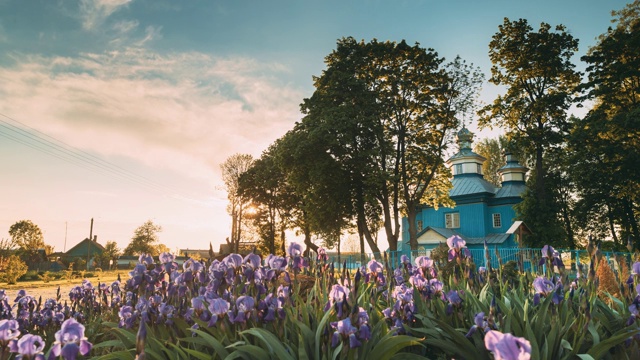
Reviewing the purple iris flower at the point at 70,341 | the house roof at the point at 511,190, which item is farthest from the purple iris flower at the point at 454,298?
the house roof at the point at 511,190

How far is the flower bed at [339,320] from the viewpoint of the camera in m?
2.94

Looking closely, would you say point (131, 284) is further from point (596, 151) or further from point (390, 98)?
point (596, 151)

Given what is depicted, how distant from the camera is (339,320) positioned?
3098mm

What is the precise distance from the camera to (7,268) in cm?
2544

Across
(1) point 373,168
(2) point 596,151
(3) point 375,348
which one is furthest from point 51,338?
(2) point 596,151

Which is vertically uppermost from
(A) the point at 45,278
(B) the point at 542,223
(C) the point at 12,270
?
(B) the point at 542,223

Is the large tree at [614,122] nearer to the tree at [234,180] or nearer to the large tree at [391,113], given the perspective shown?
the large tree at [391,113]

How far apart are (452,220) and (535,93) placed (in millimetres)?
18815

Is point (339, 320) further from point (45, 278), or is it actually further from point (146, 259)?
point (45, 278)

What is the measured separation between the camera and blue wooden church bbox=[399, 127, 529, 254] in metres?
40.9

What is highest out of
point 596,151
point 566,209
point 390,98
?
point 390,98

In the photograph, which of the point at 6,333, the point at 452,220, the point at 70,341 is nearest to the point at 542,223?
the point at 452,220

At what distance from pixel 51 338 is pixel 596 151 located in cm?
3101

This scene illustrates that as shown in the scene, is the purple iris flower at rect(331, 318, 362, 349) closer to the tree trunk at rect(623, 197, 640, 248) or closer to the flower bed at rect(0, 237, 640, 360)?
the flower bed at rect(0, 237, 640, 360)
